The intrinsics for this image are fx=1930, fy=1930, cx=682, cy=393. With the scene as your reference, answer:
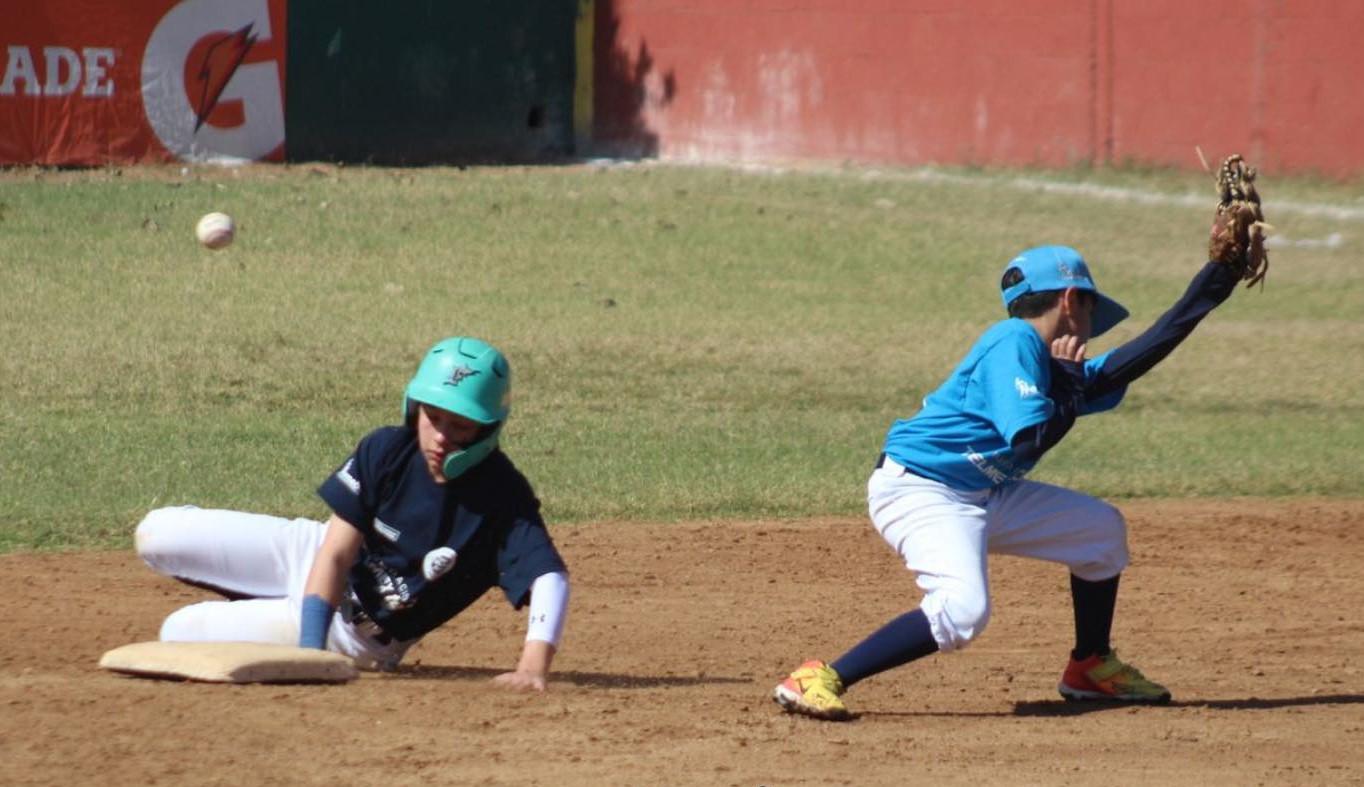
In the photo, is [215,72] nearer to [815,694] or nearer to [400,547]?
[400,547]

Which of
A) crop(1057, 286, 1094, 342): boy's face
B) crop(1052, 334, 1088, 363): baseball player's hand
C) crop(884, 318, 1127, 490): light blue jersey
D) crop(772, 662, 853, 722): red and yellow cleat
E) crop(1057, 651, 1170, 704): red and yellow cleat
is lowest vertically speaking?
crop(1057, 651, 1170, 704): red and yellow cleat

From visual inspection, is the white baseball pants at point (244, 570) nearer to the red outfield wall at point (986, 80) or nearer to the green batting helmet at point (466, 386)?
the green batting helmet at point (466, 386)

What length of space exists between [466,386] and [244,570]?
103cm

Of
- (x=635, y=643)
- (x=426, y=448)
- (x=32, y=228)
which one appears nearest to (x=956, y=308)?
(x=32, y=228)

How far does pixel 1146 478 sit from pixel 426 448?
5680mm

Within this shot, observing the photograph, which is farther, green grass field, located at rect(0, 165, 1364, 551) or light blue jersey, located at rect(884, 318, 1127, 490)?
green grass field, located at rect(0, 165, 1364, 551)

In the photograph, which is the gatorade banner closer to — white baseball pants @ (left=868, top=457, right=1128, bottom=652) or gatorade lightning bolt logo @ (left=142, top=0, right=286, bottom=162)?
gatorade lightning bolt logo @ (left=142, top=0, right=286, bottom=162)

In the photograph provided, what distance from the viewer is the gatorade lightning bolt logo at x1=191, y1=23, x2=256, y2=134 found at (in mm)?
18031

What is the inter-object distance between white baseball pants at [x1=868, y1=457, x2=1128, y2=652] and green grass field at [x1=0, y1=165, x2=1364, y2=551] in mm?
3356

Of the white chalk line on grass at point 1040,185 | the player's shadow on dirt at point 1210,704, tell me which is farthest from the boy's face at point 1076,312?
the white chalk line on grass at point 1040,185

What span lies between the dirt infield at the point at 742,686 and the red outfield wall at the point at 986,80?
1113cm

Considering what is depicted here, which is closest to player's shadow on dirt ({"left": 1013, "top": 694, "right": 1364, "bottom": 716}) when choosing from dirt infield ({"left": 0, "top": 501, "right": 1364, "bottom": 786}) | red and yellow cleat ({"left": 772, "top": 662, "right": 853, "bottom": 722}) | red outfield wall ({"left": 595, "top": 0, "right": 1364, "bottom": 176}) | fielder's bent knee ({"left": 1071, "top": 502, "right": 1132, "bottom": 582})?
dirt infield ({"left": 0, "top": 501, "right": 1364, "bottom": 786})

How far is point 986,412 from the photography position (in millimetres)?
5480

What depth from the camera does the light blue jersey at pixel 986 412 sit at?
5262mm
